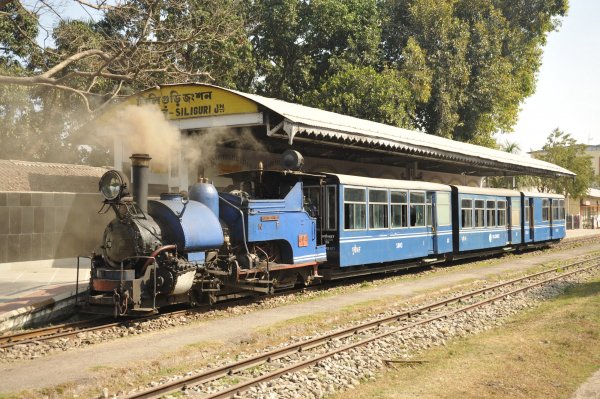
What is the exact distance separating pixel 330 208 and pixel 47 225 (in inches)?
326

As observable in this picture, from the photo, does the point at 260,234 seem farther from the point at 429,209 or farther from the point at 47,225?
the point at 47,225

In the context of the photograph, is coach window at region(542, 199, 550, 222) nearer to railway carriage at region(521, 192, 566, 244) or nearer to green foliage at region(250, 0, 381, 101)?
railway carriage at region(521, 192, 566, 244)

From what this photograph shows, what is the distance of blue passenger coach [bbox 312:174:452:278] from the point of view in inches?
540

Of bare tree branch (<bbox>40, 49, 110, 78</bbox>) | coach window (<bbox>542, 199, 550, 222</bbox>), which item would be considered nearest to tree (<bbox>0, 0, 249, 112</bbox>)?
bare tree branch (<bbox>40, 49, 110, 78</bbox>)

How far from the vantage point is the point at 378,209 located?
1515 centimetres

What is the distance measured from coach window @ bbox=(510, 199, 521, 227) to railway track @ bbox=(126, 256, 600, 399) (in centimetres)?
876

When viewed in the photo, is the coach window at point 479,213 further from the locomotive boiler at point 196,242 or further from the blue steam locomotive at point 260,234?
the locomotive boiler at point 196,242

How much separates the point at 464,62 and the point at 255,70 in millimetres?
12689

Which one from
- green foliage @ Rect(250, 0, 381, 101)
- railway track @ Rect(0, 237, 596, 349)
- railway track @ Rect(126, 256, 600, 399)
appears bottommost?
railway track @ Rect(126, 256, 600, 399)

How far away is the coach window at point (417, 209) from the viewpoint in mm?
16734

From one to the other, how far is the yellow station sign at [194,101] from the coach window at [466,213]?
8.26 metres

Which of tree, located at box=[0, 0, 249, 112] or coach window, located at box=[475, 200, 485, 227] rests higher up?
tree, located at box=[0, 0, 249, 112]

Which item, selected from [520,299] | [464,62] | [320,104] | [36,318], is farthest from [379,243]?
[464,62]

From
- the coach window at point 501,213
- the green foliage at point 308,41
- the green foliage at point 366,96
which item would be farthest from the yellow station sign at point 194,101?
the green foliage at point 308,41
